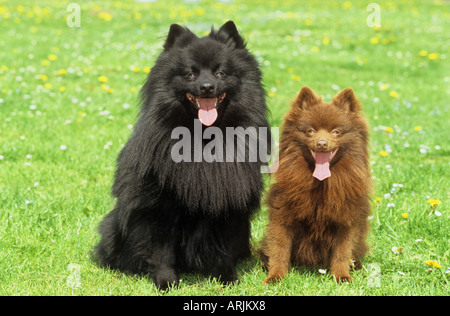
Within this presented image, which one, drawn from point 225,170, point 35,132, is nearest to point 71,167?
point 35,132

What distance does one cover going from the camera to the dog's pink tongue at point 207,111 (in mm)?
3244

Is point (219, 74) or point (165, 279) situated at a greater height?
point (219, 74)

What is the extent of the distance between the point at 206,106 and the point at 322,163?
87 centimetres

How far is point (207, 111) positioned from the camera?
327 centimetres

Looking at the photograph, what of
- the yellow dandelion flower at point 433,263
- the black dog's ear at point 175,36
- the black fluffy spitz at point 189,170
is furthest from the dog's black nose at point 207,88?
the yellow dandelion flower at point 433,263

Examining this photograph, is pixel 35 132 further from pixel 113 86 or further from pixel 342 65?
pixel 342 65

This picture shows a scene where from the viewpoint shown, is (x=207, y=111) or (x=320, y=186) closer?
(x=207, y=111)

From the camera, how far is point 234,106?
338 centimetres

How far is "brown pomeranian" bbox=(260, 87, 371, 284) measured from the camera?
3.34 meters

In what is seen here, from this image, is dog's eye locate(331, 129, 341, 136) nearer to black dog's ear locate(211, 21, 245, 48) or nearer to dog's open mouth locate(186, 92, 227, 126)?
dog's open mouth locate(186, 92, 227, 126)

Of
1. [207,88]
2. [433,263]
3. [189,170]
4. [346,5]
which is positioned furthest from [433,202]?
[346,5]

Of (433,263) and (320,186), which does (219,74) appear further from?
(433,263)

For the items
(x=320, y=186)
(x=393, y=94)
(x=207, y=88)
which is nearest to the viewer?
(x=207, y=88)
